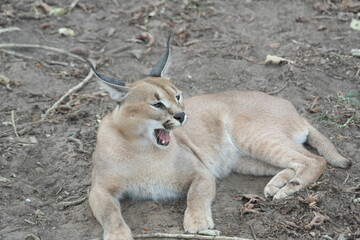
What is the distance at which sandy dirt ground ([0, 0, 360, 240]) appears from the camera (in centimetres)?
487

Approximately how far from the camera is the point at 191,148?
Result: 575 cm

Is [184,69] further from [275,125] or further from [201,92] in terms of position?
[275,125]

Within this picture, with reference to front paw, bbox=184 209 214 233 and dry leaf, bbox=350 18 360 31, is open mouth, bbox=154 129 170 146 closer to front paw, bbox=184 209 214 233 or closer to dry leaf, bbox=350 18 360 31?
front paw, bbox=184 209 214 233

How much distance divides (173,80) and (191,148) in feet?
5.87

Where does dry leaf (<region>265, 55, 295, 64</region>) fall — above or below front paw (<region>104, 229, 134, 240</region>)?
below

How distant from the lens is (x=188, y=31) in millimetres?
8461

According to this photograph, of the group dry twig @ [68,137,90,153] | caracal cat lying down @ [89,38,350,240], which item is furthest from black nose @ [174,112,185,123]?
dry twig @ [68,137,90,153]

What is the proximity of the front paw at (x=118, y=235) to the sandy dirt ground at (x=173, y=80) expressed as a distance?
0.63 ft

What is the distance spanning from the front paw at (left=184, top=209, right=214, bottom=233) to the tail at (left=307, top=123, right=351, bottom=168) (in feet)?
4.61

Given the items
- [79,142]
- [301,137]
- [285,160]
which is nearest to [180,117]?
[285,160]

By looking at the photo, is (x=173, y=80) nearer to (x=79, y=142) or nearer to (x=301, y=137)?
(x=79, y=142)

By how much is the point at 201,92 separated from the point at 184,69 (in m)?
0.54

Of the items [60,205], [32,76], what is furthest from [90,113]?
[60,205]

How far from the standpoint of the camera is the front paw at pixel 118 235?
14.8ft
